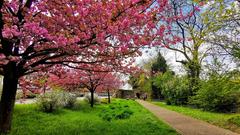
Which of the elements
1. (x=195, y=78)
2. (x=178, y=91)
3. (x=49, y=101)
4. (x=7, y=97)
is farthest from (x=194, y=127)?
(x=178, y=91)

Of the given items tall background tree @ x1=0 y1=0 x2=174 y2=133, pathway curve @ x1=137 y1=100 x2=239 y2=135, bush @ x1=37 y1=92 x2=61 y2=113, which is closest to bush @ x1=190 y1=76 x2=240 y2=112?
pathway curve @ x1=137 y1=100 x2=239 y2=135

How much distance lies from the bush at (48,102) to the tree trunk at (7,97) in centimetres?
784

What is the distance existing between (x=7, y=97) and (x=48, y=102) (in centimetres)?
794

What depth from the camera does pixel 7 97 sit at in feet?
27.2

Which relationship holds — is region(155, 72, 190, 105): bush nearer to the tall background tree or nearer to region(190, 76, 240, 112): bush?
region(190, 76, 240, 112): bush

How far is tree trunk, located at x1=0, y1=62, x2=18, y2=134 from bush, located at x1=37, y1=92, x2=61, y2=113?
25.7ft

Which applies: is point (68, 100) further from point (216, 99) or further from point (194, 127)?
point (194, 127)

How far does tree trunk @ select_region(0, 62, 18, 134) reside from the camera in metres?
8.16

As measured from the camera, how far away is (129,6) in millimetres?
6809

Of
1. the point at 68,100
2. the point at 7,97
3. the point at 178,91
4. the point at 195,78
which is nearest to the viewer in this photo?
the point at 7,97

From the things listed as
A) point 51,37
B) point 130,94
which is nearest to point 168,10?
point 51,37

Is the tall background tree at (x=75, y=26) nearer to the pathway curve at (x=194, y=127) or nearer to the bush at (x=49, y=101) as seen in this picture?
the pathway curve at (x=194, y=127)

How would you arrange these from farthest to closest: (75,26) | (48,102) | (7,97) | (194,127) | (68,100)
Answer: (68,100), (48,102), (194,127), (7,97), (75,26)

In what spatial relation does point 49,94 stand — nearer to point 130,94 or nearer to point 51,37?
point 51,37
